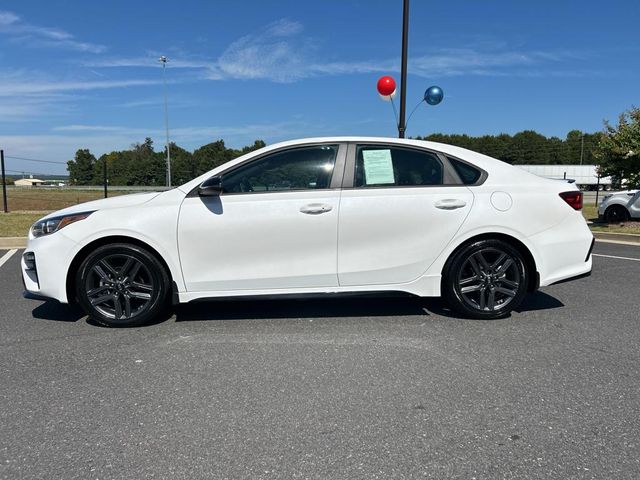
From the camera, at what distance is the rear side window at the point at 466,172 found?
13.7 ft

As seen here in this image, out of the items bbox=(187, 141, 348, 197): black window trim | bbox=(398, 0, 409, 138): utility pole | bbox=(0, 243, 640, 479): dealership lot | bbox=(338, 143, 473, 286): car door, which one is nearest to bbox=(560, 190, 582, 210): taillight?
bbox=(338, 143, 473, 286): car door

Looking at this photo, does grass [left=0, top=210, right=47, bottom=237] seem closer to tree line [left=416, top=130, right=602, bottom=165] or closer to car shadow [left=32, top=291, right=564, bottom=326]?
car shadow [left=32, top=291, right=564, bottom=326]

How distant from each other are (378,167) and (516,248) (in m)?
1.41

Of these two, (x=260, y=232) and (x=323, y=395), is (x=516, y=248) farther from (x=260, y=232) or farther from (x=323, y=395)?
(x=323, y=395)

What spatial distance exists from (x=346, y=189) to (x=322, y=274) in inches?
29.4

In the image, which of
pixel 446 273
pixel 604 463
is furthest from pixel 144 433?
pixel 446 273

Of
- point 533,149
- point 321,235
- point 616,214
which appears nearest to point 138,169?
point 616,214

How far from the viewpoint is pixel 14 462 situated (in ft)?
7.18

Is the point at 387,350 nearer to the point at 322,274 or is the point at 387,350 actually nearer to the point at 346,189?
the point at 322,274

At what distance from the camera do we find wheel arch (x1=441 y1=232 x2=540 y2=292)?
13.6ft

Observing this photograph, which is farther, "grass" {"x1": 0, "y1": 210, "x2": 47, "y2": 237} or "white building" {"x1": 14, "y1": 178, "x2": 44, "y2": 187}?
"white building" {"x1": 14, "y1": 178, "x2": 44, "y2": 187}

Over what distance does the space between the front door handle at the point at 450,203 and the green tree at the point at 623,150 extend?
10.00 m

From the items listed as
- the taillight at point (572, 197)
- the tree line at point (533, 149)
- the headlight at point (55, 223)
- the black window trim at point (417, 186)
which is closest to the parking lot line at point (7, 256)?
the headlight at point (55, 223)

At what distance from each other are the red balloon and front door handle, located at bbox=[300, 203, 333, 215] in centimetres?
689
